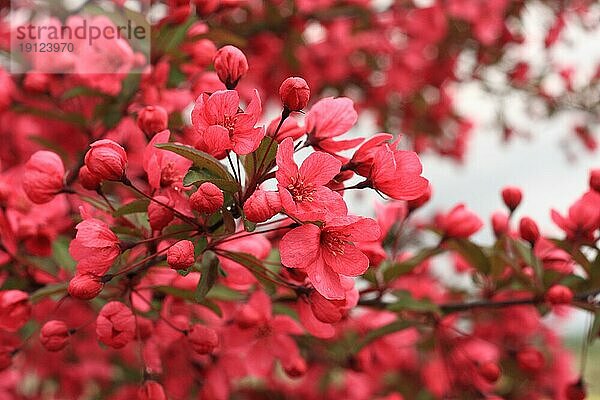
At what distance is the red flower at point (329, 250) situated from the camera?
95 cm

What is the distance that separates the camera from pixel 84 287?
3.24 ft

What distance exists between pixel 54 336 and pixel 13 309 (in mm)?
122

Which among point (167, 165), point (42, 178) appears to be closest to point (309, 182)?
point (167, 165)

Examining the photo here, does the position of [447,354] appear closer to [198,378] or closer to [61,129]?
[198,378]

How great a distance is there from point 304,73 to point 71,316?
58.4 inches

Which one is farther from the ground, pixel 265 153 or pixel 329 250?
pixel 265 153

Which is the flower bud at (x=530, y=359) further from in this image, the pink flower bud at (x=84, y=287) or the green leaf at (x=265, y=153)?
the pink flower bud at (x=84, y=287)

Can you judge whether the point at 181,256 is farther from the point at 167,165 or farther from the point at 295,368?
the point at 295,368

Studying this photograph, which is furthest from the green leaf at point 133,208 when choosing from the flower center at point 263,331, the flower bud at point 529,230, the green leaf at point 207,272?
the flower bud at point 529,230

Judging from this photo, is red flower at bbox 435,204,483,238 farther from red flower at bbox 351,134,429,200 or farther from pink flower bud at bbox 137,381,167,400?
pink flower bud at bbox 137,381,167,400

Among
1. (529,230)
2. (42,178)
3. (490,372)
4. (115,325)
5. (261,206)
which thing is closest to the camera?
(261,206)

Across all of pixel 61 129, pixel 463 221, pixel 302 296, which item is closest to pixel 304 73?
pixel 61 129

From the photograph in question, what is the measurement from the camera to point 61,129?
8.31 feet

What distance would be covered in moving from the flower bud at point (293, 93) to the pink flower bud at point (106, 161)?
0.82 ft
